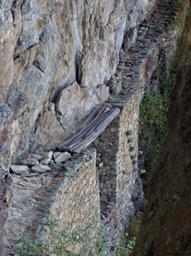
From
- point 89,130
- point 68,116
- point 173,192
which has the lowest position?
point 173,192

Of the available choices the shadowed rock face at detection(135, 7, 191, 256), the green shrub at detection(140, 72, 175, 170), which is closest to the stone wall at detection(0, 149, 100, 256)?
the green shrub at detection(140, 72, 175, 170)

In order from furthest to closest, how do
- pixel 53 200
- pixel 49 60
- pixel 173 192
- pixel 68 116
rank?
pixel 68 116 → pixel 49 60 → pixel 53 200 → pixel 173 192

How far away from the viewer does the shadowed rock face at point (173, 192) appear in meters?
2.90

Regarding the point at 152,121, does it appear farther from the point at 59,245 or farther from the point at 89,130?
the point at 59,245

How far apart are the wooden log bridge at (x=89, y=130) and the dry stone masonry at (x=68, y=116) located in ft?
0.05

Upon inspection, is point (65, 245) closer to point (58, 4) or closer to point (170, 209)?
point (58, 4)

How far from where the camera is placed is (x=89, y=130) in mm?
9859

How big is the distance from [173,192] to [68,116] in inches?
268

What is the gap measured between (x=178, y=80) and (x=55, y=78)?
5.84 metres

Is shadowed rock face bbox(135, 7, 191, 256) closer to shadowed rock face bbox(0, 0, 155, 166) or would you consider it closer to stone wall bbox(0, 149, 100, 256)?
shadowed rock face bbox(0, 0, 155, 166)

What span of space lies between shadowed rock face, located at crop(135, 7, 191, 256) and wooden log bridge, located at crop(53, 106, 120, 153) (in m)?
5.81

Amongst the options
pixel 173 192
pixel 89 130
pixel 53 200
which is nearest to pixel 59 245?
pixel 53 200

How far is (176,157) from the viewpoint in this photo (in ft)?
10.4

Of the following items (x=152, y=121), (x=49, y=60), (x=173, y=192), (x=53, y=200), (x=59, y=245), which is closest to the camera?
(x=173, y=192)
